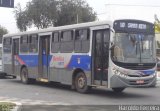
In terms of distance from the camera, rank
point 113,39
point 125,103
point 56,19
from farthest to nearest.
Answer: point 56,19 < point 113,39 < point 125,103

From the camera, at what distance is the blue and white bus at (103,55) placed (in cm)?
1644

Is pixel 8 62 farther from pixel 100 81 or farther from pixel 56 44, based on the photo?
pixel 100 81

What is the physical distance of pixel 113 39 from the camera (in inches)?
647

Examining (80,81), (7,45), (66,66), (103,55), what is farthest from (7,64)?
(103,55)

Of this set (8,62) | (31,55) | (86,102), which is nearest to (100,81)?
(86,102)

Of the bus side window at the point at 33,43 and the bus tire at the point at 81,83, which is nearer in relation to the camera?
the bus tire at the point at 81,83

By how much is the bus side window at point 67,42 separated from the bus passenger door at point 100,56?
2051 mm

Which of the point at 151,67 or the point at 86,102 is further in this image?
the point at 151,67

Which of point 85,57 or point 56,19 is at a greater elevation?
point 56,19

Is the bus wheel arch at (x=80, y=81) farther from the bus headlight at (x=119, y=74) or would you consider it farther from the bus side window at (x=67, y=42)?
the bus headlight at (x=119, y=74)

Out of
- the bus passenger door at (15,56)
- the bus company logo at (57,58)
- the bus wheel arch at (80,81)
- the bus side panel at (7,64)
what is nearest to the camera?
the bus wheel arch at (80,81)

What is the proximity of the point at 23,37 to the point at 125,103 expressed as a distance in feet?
36.5

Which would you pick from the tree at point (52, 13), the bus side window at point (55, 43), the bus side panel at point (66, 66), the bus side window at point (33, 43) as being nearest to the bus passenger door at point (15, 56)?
the bus side window at point (33, 43)

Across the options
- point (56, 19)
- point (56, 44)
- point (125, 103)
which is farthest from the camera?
point (56, 19)
